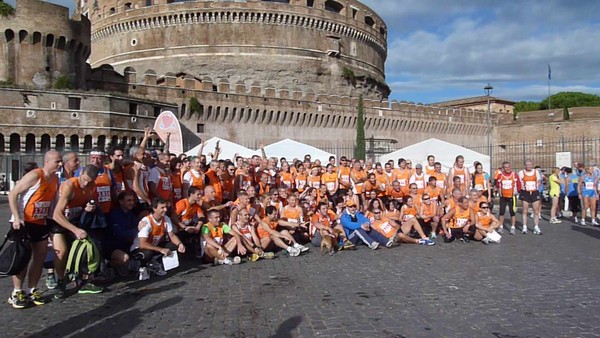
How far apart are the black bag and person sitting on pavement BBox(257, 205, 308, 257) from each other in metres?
3.63

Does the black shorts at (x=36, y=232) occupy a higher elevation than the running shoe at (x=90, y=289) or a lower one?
higher

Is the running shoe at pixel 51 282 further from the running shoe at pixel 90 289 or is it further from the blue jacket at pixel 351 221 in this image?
the blue jacket at pixel 351 221

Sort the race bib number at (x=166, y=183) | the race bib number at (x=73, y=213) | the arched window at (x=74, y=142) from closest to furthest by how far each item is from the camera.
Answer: the race bib number at (x=73, y=213) < the race bib number at (x=166, y=183) < the arched window at (x=74, y=142)

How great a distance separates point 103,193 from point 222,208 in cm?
240

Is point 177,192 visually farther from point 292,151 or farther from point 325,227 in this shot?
point 292,151

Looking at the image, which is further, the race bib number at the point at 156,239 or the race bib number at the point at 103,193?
the race bib number at the point at 156,239

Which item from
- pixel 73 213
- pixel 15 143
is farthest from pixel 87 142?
pixel 73 213

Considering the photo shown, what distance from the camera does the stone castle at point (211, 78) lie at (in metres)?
24.0

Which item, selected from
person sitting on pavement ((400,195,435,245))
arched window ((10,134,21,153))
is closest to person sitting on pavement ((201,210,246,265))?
person sitting on pavement ((400,195,435,245))

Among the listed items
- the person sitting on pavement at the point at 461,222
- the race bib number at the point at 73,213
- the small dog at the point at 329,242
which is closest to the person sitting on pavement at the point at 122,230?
the race bib number at the point at 73,213

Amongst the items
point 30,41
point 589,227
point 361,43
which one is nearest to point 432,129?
point 361,43

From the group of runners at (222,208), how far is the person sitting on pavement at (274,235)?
0.02 metres

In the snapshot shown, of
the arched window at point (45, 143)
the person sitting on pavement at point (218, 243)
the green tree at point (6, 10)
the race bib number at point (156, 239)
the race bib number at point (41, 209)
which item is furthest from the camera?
the green tree at point (6, 10)

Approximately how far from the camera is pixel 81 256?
17.1 feet
